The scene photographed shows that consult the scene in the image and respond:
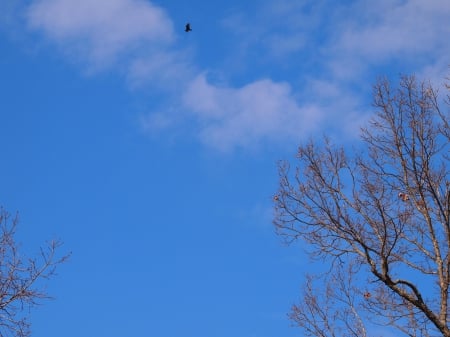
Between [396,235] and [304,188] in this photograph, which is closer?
[396,235]

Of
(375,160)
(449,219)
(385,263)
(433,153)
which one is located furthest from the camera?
(375,160)

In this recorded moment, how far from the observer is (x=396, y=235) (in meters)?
9.23

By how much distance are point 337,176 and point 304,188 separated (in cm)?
60

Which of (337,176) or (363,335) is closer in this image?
(337,176)

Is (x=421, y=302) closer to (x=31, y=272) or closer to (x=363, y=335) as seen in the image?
(x=363, y=335)

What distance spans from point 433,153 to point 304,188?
2.19 metres

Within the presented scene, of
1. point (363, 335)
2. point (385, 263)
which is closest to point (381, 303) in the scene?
point (385, 263)

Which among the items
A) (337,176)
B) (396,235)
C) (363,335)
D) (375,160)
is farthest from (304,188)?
(363,335)

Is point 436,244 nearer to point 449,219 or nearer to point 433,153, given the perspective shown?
point 449,219

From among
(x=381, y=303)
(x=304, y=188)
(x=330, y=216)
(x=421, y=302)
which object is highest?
(x=304, y=188)

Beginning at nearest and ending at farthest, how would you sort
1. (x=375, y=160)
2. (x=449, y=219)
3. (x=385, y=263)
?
(x=385, y=263) < (x=449, y=219) < (x=375, y=160)

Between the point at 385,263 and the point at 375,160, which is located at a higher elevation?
the point at 375,160

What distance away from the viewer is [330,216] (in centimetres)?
1019

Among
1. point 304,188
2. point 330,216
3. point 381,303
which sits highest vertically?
point 304,188
